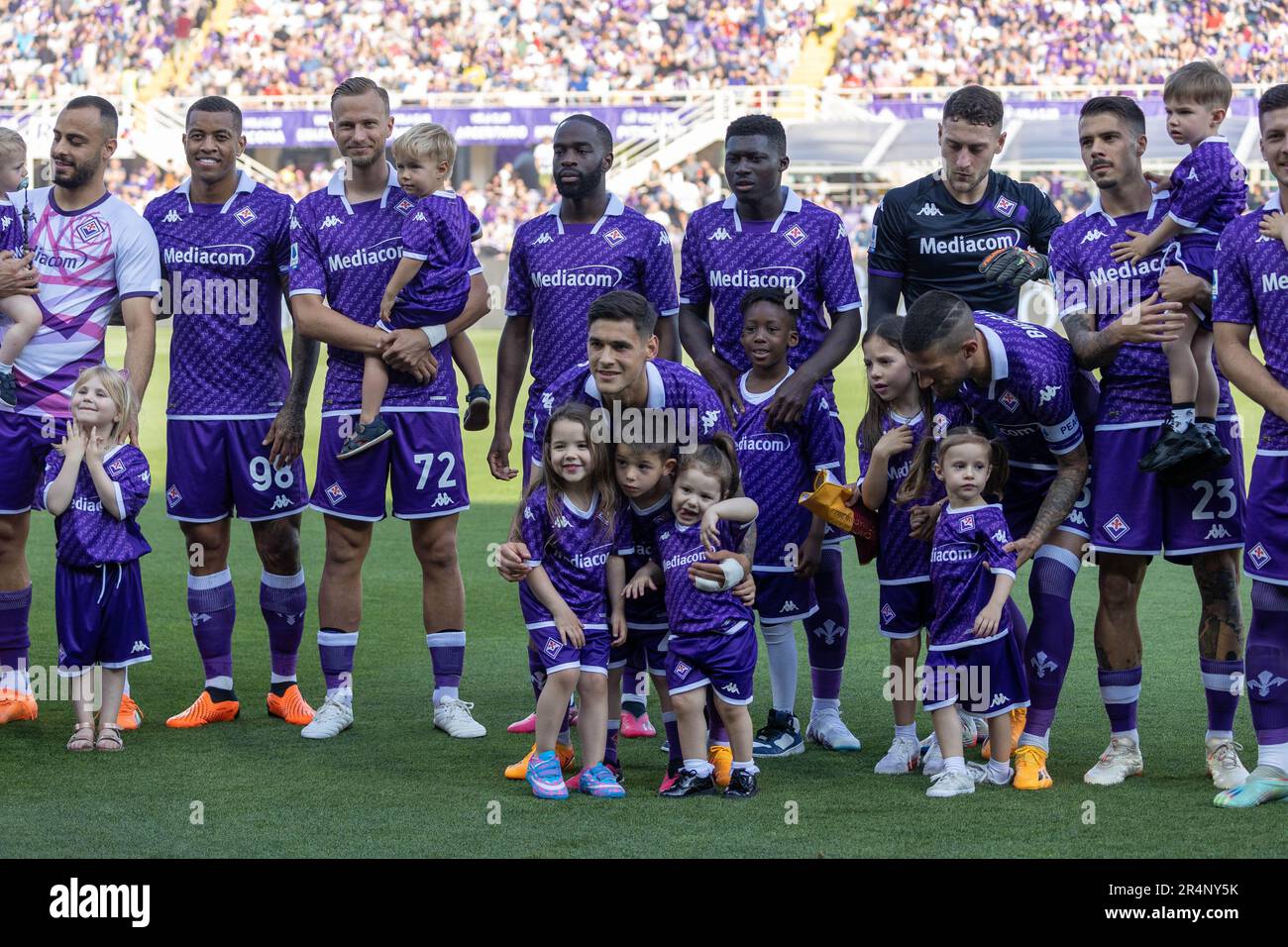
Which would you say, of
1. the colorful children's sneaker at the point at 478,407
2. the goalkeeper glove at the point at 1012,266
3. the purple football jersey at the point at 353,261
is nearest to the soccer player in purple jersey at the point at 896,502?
the goalkeeper glove at the point at 1012,266

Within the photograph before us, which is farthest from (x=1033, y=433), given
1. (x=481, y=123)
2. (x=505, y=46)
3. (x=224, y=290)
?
(x=505, y=46)

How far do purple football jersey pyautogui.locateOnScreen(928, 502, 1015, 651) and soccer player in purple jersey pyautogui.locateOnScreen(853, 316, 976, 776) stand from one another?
300 millimetres

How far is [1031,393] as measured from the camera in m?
5.47

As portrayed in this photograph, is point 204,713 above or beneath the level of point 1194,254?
beneath

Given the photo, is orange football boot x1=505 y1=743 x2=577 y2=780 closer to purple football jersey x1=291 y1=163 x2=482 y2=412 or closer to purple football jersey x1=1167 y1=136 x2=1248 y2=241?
purple football jersey x1=291 y1=163 x2=482 y2=412

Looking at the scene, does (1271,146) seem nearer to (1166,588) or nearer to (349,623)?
(349,623)

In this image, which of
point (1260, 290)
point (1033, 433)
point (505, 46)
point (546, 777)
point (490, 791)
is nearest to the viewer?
point (1260, 290)

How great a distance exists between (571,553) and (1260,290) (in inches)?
93.5

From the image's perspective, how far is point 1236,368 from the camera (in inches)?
204

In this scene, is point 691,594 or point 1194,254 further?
point 1194,254

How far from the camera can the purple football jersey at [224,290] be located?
666 centimetres

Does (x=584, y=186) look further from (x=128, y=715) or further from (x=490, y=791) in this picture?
(x=128, y=715)

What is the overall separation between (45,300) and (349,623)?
1746 millimetres
